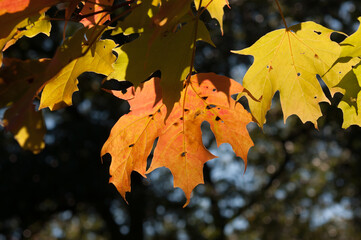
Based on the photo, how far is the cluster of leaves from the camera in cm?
66

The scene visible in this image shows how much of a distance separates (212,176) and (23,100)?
31.0 feet

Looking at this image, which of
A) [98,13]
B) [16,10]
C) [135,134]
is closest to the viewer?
[16,10]

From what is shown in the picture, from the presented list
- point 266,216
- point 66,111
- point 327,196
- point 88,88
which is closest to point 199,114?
point 88,88

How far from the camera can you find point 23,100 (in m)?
0.50

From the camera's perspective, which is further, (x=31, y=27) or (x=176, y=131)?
(x=176, y=131)

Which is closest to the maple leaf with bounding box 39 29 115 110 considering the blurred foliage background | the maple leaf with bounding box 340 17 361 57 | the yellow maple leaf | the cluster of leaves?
the cluster of leaves

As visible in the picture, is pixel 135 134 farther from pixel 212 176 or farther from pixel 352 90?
pixel 212 176

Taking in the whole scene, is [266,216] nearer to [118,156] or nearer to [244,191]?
[244,191]

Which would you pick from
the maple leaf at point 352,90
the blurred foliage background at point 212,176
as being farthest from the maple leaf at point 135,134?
the blurred foliage background at point 212,176

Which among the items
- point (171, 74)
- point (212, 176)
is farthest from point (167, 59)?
point (212, 176)

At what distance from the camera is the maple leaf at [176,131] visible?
85 cm

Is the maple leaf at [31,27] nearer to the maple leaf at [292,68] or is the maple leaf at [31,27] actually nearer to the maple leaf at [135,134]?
the maple leaf at [135,134]

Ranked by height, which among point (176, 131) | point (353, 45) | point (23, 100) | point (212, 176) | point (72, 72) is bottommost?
point (212, 176)

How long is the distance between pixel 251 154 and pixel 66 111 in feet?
16.2
